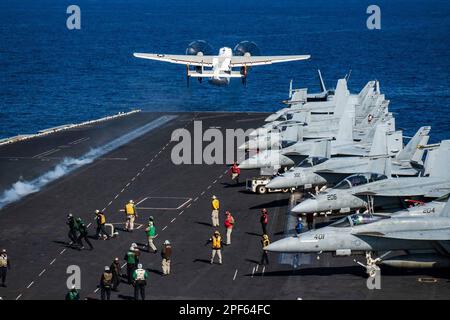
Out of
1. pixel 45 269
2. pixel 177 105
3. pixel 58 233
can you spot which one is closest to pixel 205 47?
pixel 177 105

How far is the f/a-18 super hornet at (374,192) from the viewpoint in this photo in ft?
165

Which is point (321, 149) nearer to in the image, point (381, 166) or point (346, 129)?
point (346, 129)

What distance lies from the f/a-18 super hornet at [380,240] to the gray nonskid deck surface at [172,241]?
1.02 meters

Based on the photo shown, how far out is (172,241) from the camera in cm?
5028

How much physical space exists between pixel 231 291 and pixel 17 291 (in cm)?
938

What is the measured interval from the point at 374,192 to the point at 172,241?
1087cm

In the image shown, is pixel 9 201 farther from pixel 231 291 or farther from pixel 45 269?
pixel 231 291

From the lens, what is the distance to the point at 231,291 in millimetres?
41250

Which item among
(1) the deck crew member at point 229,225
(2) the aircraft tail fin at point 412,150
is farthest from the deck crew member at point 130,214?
(2) the aircraft tail fin at point 412,150

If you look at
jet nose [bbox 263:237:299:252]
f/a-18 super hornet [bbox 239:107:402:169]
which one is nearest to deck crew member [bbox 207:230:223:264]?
jet nose [bbox 263:237:299:252]

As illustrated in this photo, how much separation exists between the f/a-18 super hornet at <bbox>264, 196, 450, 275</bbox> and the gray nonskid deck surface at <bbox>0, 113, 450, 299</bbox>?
1025 millimetres

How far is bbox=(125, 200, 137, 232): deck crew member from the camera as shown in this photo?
5184 centimetres

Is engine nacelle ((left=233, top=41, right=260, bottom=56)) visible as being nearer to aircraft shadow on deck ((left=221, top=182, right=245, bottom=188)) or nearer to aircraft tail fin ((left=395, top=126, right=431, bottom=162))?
aircraft shadow on deck ((left=221, top=182, right=245, bottom=188))

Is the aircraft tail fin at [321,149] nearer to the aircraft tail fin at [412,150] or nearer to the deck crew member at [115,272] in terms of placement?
the aircraft tail fin at [412,150]
